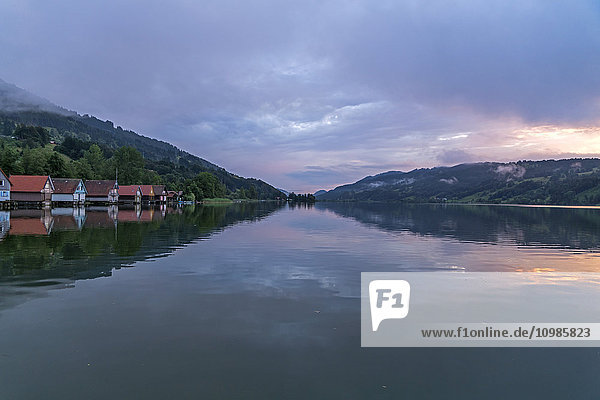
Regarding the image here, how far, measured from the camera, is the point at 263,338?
389 inches

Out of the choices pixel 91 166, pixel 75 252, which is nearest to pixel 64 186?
pixel 91 166

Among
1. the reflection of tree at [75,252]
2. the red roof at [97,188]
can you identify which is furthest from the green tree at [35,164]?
the reflection of tree at [75,252]

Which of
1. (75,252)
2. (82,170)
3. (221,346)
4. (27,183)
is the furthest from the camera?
(82,170)

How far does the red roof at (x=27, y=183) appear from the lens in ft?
304

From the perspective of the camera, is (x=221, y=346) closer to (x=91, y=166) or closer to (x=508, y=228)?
(x=508, y=228)

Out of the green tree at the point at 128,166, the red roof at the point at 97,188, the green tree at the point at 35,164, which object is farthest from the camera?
the green tree at the point at 128,166

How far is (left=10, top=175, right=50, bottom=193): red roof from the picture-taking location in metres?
92.5

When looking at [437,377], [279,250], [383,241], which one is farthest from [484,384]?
[383,241]

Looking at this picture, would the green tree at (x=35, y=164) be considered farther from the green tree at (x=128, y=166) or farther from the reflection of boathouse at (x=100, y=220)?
the reflection of boathouse at (x=100, y=220)

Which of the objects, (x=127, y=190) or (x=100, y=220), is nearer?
(x=100, y=220)

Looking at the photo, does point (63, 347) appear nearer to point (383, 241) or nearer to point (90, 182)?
point (383, 241)

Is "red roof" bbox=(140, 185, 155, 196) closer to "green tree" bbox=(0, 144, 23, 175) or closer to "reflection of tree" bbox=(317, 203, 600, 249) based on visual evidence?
"green tree" bbox=(0, 144, 23, 175)

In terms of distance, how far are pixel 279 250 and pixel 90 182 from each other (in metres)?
116

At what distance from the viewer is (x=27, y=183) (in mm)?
93625
